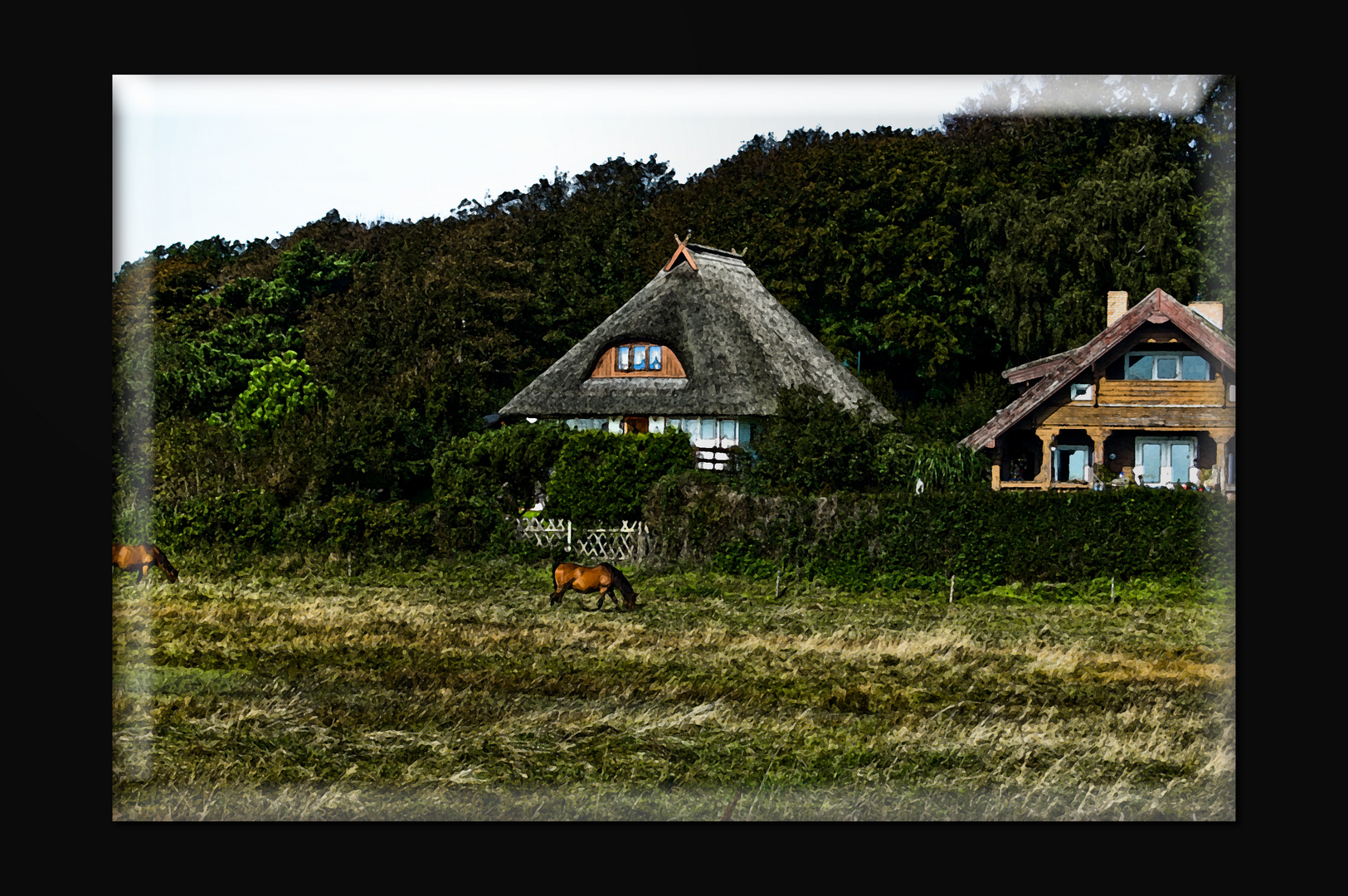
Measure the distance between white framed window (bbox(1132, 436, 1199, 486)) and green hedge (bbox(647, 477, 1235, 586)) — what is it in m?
7.87

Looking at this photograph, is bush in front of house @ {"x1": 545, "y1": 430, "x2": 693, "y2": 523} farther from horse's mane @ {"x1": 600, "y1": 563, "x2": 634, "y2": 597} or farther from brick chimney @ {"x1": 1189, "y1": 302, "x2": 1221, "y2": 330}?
brick chimney @ {"x1": 1189, "y1": 302, "x2": 1221, "y2": 330}

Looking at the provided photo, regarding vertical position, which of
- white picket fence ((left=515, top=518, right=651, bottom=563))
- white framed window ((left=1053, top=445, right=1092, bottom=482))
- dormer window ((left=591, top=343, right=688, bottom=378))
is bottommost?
white picket fence ((left=515, top=518, right=651, bottom=563))

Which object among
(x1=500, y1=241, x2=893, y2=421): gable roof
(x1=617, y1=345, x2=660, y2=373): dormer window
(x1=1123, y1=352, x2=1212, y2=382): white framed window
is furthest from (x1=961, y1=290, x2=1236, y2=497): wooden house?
(x1=617, y1=345, x2=660, y2=373): dormer window

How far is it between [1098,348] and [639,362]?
13991 mm

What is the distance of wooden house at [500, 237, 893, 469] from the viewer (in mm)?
35500

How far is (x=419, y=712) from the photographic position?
1152 cm

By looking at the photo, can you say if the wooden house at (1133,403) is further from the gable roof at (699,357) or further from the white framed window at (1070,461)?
the gable roof at (699,357)

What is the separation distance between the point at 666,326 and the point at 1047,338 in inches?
470

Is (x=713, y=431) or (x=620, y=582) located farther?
(x=713, y=431)

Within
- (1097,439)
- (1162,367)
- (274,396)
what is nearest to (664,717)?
(1162,367)

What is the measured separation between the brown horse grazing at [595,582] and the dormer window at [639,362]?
55.1ft

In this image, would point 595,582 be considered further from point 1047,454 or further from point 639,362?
point 639,362

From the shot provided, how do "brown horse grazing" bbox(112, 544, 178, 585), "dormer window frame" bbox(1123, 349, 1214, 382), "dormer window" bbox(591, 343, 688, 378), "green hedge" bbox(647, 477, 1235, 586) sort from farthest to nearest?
"dormer window" bbox(591, 343, 688, 378) < "dormer window frame" bbox(1123, 349, 1214, 382) < "green hedge" bbox(647, 477, 1235, 586) < "brown horse grazing" bbox(112, 544, 178, 585)

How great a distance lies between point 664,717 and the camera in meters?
11.4
